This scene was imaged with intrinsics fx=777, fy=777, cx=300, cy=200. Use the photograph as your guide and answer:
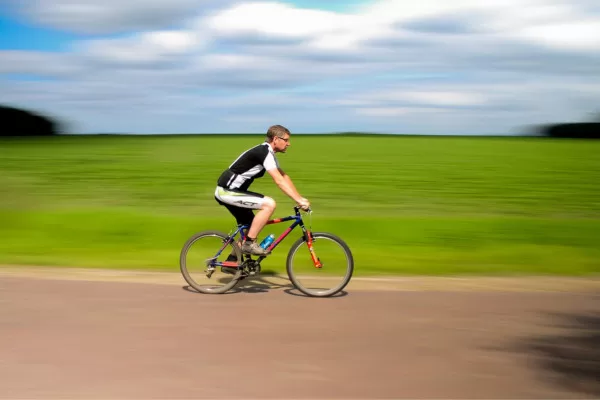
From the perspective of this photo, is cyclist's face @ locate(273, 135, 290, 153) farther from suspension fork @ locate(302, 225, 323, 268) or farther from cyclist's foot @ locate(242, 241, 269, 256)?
cyclist's foot @ locate(242, 241, 269, 256)

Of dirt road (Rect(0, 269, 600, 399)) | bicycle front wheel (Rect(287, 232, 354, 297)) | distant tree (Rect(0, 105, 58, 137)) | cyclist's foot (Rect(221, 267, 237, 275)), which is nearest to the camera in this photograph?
dirt road (Rect(0, 269, 600, 399))

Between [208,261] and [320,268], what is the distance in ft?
4.40

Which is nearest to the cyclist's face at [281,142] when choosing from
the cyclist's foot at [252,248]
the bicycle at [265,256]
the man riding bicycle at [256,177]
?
the man riding bicycle at [256,177]

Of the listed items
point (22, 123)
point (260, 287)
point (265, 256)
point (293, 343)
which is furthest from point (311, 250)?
point (22, 123)

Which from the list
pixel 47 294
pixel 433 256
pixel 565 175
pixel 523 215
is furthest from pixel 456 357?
pixel 565 175

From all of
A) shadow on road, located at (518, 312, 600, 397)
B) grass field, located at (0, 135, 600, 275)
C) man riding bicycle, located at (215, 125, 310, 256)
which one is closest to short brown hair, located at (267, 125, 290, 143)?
man riding bicycle, located at (215, 125, 310, 256)

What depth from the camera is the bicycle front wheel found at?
884 cm

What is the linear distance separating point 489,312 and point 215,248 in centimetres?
325

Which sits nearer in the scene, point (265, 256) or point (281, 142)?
point (281, 142)

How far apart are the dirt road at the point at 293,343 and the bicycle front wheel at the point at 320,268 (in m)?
0.20

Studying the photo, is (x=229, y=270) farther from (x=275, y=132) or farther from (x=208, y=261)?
Result: (x=275, y=132)

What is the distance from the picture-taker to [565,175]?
26.1m

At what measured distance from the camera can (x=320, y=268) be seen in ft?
28.8

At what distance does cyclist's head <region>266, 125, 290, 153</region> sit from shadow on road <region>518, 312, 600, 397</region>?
11.3 feet
